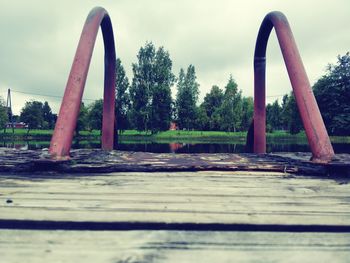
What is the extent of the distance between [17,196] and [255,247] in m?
1.59

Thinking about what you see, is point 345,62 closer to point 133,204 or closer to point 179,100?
point 179,100

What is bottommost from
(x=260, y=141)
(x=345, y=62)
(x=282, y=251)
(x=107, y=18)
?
(x=282, y=251)

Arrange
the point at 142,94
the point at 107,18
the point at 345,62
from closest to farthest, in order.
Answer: the point at 107,18
the point at 345,62
the point at 142,94

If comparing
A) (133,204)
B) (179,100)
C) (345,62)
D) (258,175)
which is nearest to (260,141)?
(258,175)

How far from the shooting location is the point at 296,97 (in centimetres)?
386

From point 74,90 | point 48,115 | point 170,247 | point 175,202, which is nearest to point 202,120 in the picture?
point 74,90

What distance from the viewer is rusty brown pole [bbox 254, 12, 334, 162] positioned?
11.2ft

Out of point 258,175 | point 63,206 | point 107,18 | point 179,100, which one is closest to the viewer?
point 63,206

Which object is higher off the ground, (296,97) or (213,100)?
(213,100)

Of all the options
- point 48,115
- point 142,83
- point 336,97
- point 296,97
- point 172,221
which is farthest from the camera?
point 48,115

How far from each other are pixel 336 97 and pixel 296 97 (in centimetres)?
4773

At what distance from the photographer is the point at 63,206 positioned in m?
1.71

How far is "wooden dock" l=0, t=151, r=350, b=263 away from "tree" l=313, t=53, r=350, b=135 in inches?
1871

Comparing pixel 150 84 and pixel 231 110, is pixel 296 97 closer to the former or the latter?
pixel 150 84
